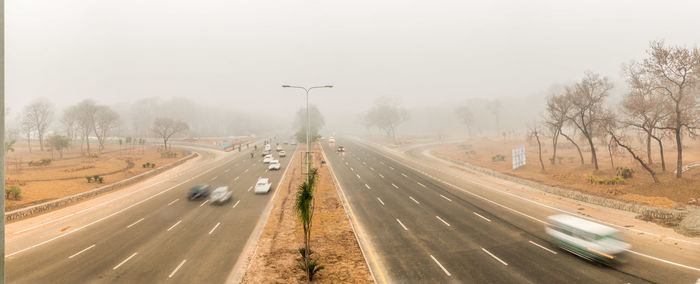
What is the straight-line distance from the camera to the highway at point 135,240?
13008 millimetres

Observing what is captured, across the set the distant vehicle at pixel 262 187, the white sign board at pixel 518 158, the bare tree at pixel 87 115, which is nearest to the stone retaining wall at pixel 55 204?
the distant vehicle at pixel 262 187

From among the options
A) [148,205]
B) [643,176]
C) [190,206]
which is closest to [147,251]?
[190,206]

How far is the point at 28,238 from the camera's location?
687 inches

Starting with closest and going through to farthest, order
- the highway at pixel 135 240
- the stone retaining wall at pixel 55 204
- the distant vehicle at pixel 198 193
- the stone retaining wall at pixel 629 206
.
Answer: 1. the highway at pixel 135 240
2. the stone retaining wall at pixel 629 206
3. the stone retaining wall at pixel 55 204
4. the distant vehicle at pixel 198 193

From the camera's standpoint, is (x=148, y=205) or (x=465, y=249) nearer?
(x=465, y=249)

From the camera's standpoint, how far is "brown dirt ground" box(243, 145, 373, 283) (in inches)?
483

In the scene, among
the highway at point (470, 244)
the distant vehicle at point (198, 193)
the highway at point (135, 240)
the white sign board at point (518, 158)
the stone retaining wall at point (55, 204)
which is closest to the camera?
the highway at point (470, 244)

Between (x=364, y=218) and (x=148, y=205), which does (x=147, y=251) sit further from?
(x=364, y=218)

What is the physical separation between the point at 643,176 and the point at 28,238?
5674 centimetres

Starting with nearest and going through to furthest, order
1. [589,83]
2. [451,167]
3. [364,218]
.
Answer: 1. [364,218]
2. [589,83]
3. [451,167]

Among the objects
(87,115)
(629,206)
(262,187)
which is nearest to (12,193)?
(262,187)

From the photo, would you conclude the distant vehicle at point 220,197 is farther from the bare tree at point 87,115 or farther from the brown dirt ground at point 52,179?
the bare tree at point 87,115

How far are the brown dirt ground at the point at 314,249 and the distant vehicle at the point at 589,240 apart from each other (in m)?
11.4

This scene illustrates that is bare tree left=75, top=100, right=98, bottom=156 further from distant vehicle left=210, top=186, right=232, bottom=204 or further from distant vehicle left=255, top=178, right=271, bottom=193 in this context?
distant vehicle left=255, top=178, right=271, bottom=193
